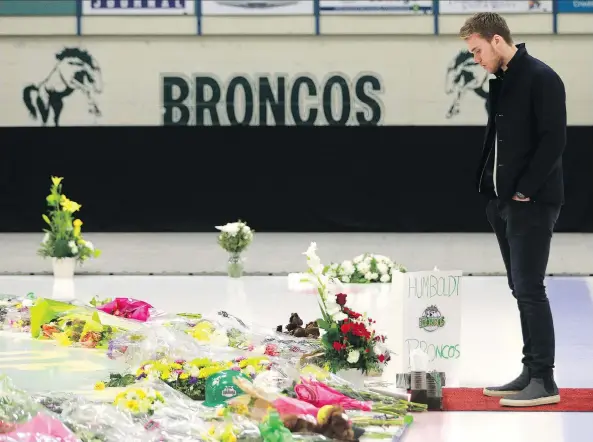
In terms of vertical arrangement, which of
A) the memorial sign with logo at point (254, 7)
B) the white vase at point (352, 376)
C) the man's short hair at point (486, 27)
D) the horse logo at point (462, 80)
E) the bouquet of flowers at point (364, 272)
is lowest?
the white vase at point (352, 376)

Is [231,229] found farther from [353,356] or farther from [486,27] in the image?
[486,27]

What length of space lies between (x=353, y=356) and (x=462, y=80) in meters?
8.59

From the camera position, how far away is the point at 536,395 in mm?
4590

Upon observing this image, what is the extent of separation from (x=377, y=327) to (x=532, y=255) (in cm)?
193

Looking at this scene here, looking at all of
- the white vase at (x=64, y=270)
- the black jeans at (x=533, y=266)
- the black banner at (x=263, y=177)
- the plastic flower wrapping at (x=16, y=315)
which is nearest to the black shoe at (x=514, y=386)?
the black jeans at (x=533, y=266)

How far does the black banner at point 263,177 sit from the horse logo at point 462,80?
0.42 meters

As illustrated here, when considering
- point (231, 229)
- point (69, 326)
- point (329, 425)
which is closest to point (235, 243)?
point (231, 229)

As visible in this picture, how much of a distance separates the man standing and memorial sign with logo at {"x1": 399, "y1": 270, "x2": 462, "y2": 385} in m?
0.43

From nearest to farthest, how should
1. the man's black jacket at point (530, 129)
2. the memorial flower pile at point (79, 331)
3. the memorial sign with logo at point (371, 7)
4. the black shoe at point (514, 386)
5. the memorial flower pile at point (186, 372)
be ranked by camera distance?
1. the memorial flower pile at point (186, 372)
2. the man's black jacket at point (530, 129)
3. the black shoe at point (514, 386)
4. the memorial flower pile at point (79, 331)
5. the memorial sign with logo at point (371, 7)

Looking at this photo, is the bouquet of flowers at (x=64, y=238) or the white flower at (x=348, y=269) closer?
the white flower at (x=348, y=269)

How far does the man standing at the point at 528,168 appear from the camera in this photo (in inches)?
178

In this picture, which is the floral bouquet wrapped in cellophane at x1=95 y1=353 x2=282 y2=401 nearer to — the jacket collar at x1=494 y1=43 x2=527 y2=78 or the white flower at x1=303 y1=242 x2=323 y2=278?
the white flower at x1=303 y1=242 x2=323 y2=278

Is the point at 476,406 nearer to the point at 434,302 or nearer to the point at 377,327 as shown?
the point at 434,302

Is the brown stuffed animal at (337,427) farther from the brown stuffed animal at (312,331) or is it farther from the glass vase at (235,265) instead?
the glass vase at (235,265)
